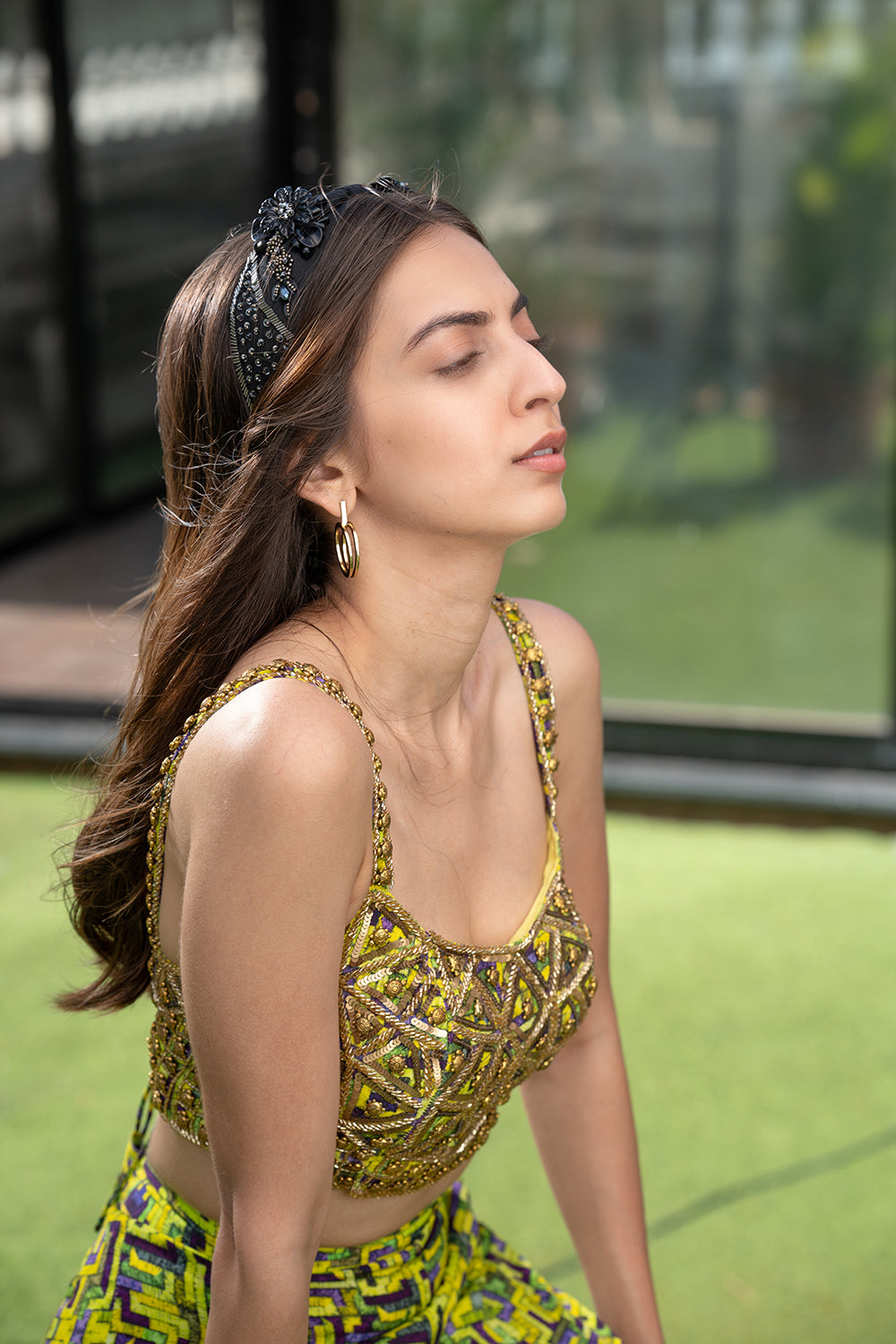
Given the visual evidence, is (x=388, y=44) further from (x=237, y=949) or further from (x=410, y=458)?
(x=237, y=949)

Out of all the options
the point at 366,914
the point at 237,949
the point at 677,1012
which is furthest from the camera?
the point at 677,1012

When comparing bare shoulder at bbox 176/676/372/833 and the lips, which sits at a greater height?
the lips

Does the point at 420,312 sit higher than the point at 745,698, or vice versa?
the point at 420,312

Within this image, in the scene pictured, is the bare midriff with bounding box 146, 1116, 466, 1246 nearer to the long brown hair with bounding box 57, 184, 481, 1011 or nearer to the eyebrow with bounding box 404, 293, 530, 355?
the long brown hair with bounding box 57, 184, 481, 1011

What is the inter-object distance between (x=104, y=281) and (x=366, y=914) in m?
4.29

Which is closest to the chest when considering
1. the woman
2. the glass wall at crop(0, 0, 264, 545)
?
the woman

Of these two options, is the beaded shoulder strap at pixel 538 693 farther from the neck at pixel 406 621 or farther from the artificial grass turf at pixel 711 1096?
the artificial grass turf at pixel 711 1096

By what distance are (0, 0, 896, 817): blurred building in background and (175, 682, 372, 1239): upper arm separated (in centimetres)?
327

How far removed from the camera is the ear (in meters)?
1.42

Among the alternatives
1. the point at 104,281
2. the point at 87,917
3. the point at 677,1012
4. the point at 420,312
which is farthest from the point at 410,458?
the point at 104,281

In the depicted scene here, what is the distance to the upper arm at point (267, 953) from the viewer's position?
48.3 inches

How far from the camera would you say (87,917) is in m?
1.62

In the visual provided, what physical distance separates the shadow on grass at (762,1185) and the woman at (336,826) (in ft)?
2.89

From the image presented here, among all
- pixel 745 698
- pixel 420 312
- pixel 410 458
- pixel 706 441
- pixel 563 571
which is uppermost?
pixel 420 312
